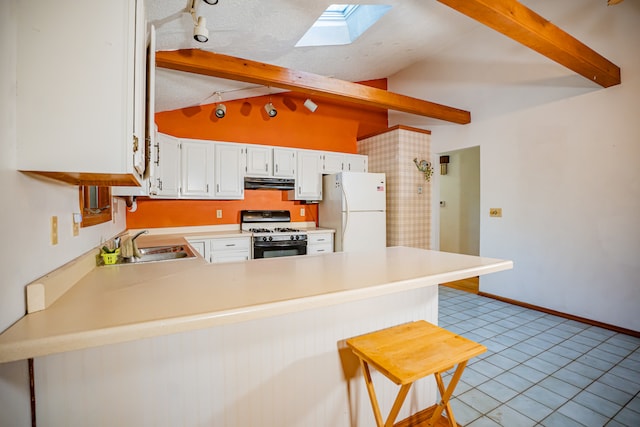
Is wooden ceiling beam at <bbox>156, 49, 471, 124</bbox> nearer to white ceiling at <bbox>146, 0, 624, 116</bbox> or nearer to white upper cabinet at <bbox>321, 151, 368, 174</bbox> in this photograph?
white ceiling at <bbox>146, 0, 624, 116</bbox>

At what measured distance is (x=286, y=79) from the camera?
2859 mm

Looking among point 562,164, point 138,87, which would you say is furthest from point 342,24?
point 138,87

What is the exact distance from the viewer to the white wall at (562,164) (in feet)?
9.14

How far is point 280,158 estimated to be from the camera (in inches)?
161

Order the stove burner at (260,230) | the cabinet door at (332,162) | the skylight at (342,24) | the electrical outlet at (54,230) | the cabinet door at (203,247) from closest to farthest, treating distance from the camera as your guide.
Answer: the electrical outlet at (54,230), the skylight at (342,24), the cabinet door at (203,247), the stove burner at (260,230), the cabinet door at (332,162)

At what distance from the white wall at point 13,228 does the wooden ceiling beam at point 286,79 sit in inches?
66.3

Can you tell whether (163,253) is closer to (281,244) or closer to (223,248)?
(223,248)

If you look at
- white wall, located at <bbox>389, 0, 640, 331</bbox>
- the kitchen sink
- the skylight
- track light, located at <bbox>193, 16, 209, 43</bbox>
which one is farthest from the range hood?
white wall, located at <bbox>389, 0, 640, 331</bbox>

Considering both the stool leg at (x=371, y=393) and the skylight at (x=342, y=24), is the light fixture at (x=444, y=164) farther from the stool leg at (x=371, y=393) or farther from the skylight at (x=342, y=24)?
the stool leg at (x=371, y=393)

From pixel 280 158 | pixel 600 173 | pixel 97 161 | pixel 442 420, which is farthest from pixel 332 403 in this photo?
pixel 600 173

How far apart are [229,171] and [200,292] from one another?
302cm

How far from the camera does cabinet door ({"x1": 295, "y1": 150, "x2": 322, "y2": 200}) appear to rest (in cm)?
423

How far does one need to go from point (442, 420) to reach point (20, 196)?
2179mm

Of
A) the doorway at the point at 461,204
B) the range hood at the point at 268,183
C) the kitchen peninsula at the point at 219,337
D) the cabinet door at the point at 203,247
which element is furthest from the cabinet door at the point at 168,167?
the doorway at the point at 461,204
